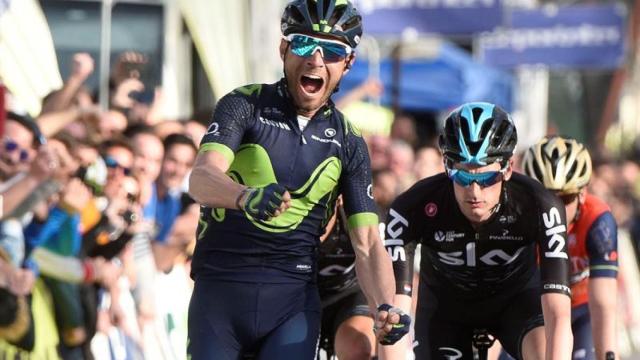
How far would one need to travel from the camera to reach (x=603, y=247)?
8.50 m

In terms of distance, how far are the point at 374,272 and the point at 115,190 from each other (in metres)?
4.10

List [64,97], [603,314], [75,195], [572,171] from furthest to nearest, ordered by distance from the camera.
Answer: [64,97] → [75,195] → [572,171] → [603,314]

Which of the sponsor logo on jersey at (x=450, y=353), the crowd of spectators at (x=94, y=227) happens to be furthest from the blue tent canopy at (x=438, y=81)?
the sponsor logo on jersey at (x=450, y=353)

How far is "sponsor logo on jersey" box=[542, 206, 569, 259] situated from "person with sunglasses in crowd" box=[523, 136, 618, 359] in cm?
108

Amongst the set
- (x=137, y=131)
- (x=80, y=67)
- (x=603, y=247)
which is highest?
(x=80, y=67)

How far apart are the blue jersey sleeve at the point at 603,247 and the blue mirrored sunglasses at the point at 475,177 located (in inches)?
54.3

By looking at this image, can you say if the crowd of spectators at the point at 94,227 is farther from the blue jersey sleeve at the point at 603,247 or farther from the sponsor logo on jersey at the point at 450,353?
the blue jersey sleeve at the point at 603,247

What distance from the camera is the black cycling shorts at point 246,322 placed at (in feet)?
20.9

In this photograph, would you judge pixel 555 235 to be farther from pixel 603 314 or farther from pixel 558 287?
pixel 603 314

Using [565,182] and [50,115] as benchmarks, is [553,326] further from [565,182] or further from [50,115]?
[50,115]

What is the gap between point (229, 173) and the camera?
253 inches

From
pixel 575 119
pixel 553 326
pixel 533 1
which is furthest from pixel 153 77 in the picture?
pixel 575 119

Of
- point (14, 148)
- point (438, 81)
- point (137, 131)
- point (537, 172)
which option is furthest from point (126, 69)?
point (438, 81)

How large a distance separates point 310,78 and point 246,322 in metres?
1.10
